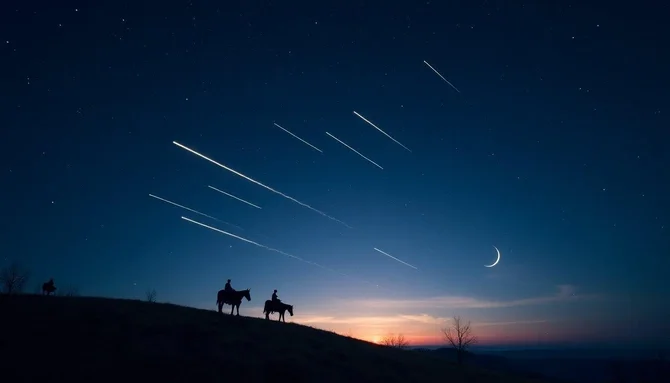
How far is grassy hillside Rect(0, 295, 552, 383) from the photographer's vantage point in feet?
66.6

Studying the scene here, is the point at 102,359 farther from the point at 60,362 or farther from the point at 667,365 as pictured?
the point at 667,365

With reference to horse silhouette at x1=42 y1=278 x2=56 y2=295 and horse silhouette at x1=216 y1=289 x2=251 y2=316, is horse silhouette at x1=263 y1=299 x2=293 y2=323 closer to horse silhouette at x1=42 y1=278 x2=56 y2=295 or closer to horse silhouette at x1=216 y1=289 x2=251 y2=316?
horse silhouette at x1=216 y1=289 x2=251 y2=316

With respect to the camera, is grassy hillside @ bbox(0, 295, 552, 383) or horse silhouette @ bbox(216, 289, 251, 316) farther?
horse silhouette @ bbox(216, 289, 251, 316)

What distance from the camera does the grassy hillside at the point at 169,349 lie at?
2031 cm

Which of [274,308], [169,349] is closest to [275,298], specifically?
[274,308]

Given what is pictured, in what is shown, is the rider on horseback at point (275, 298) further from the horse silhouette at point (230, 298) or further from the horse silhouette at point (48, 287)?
the horse silhouette at point (48, 287)

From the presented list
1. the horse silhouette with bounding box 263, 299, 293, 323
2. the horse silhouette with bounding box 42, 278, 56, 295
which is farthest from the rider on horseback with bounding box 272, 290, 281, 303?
the horse silhouette with bounding box 42, 278, 56, 295

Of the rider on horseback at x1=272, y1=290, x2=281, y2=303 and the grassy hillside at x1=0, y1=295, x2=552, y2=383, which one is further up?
the rider on horseback at x1=272, y1=290, x2=281, y2=303

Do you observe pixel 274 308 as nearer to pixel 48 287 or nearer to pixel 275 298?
pixel 275 298

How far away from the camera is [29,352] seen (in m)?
20.6

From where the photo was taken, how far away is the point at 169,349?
23656 mm

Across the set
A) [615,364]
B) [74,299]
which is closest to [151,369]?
[74,299]

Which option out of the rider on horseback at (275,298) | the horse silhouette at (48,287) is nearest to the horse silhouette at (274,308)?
the rider on horseback at (275,298)

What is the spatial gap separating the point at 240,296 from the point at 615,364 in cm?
12768
